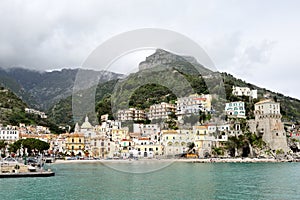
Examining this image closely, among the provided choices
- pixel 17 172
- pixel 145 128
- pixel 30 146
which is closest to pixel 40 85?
pixel 30 146

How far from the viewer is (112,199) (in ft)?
43.6

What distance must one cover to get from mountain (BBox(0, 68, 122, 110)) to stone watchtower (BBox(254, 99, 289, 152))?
5370 cm

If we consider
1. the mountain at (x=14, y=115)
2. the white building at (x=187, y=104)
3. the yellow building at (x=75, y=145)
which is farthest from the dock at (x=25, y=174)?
the mountain at (x=14, y=115)

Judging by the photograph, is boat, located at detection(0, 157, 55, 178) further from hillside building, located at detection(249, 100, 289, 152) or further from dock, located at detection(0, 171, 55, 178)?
hillside building, located at detection(249, 100, 289, 152)

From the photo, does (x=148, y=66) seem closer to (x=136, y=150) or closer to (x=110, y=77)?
(x=110, y=77)

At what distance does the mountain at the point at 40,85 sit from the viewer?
106731mm

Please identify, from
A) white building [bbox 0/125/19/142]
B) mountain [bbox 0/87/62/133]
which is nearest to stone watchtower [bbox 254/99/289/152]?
white building [bbox 0/125/19/142]

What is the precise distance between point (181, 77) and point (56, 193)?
10.9 metres

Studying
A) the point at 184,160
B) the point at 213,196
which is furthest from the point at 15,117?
the point at 213,196

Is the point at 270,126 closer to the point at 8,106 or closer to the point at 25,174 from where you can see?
the point at 25,174

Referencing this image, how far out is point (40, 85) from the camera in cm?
13938

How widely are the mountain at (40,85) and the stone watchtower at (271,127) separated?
5370 cm

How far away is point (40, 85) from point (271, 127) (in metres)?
110

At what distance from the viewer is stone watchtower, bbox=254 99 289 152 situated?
4475 centimetres
